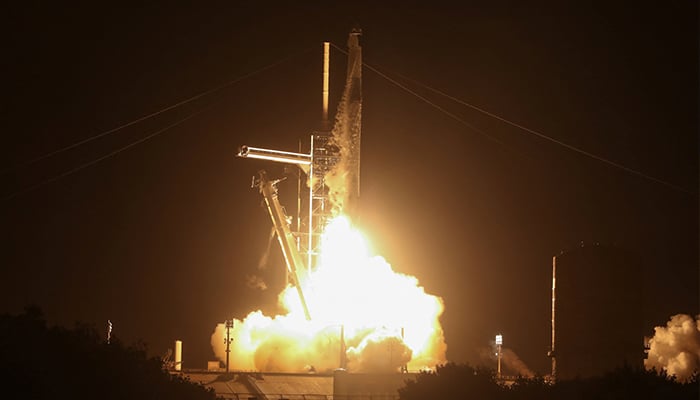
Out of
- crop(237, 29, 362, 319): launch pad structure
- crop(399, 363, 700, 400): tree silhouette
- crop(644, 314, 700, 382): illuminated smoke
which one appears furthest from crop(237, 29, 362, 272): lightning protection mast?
crop(644, 314, 700, 382): illuminated smoke

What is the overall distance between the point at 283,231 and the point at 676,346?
100ft

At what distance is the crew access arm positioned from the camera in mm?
A: 81562

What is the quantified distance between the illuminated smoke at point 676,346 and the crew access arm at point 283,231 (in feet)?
85.6

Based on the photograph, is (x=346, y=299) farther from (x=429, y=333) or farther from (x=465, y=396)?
(x=465, y=396)

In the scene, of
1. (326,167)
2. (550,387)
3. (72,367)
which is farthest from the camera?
(326,167)

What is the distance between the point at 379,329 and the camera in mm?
81438

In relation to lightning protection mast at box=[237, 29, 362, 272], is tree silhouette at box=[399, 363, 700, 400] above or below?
below

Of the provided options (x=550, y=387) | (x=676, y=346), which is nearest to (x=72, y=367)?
(x=550, y=387)

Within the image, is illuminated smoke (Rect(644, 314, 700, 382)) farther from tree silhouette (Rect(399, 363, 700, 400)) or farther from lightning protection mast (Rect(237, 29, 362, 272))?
tree silhouette (Rect(399, 363, 700, 400))

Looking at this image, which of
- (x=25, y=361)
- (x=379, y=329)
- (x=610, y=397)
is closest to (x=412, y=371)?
(x=379, y=329)

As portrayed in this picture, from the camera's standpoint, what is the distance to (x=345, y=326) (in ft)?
269

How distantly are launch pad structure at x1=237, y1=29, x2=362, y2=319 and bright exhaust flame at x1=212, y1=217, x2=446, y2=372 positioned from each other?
1.19m

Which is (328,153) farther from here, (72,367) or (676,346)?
(72,367)

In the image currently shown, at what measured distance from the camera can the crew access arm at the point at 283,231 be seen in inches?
3211
